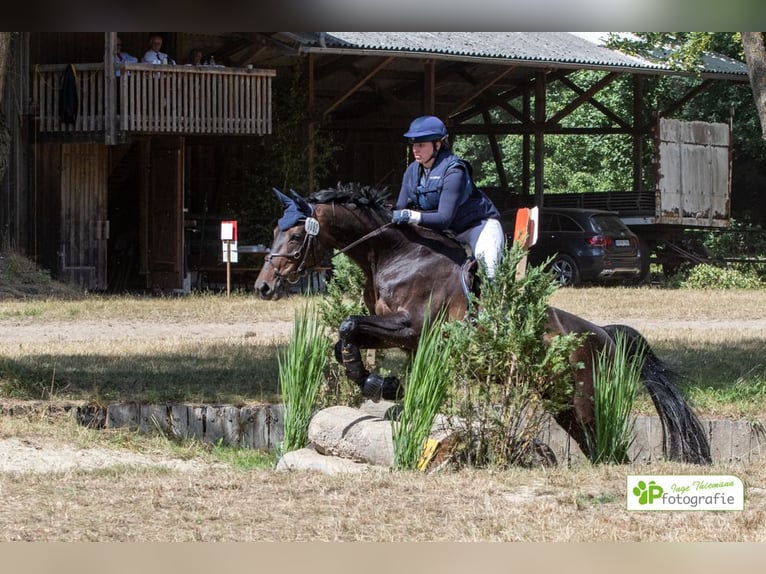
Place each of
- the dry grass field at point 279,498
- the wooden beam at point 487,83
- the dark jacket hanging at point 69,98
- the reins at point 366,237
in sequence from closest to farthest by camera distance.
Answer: the dry grass field at point 279,498, the reins at point 366,237, the dark jacket hanging at point 69,98, the wooden beam at point 487,83

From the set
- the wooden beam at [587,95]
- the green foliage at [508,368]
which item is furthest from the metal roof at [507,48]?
the green foliage at [508,368]

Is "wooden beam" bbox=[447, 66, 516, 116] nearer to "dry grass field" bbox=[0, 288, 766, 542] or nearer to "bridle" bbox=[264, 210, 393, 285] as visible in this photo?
"dry grass field" bbox=[0, 288, 766, 542]

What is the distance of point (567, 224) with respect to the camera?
2752 centimetres

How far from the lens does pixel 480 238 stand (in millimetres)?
9484

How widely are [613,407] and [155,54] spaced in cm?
1630

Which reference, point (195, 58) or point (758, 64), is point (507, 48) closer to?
Answer: point (195, 58)

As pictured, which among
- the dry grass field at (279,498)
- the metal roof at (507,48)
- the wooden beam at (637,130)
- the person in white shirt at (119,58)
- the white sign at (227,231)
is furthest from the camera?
the wooden beam at (637,130)

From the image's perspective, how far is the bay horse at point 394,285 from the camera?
921cm

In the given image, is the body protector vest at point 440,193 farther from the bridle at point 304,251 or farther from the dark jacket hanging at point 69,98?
the dark jacket hanging at point 69,98

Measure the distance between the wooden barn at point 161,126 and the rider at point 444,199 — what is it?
1417 centimetres

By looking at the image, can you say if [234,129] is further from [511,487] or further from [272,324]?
[511,487]

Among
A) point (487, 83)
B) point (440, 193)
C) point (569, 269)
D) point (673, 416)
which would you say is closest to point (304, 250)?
point (440, 193)

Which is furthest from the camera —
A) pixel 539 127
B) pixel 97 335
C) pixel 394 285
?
pixel 539 127

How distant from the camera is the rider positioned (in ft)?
30.6
